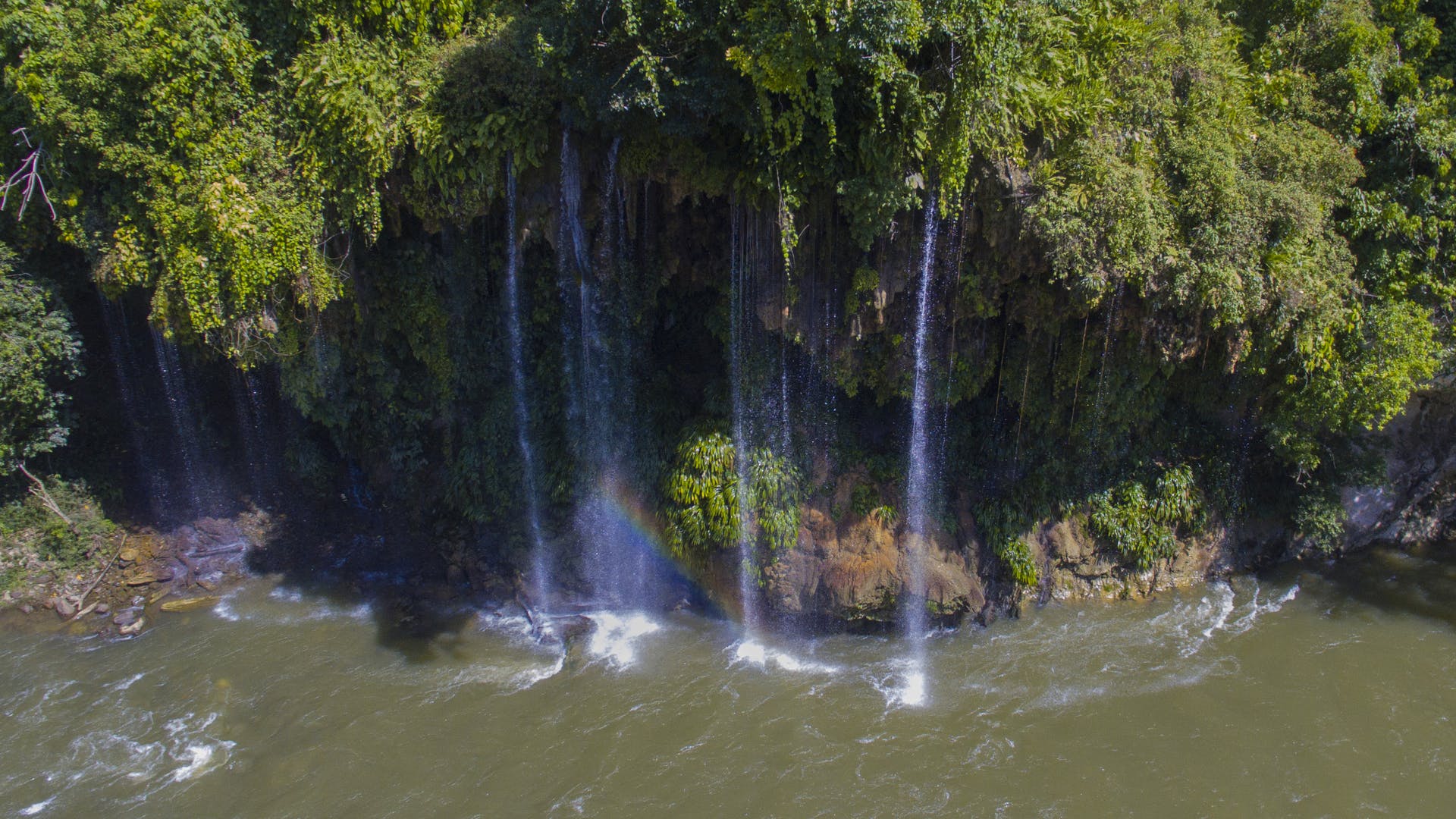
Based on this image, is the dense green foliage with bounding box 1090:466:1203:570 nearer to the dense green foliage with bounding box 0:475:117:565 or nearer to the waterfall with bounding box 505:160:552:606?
the waterfall with bounding box 505:160:552:606

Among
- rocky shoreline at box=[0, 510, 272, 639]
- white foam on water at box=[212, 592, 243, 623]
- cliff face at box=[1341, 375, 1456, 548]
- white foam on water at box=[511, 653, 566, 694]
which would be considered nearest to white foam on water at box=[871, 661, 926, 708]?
white foam on water at box=[511, 653, 566, 694]

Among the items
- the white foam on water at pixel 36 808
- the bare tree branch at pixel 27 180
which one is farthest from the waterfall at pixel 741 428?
the bare tree branch at pixel 27 180

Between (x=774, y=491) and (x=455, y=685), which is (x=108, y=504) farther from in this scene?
(x=774, y=491)

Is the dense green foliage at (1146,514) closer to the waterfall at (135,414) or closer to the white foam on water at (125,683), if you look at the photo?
the white foam on water at (125,683)

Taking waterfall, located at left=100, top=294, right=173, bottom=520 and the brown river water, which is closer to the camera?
the brown river water

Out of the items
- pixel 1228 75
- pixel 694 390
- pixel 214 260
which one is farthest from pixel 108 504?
pixel 1228 75
